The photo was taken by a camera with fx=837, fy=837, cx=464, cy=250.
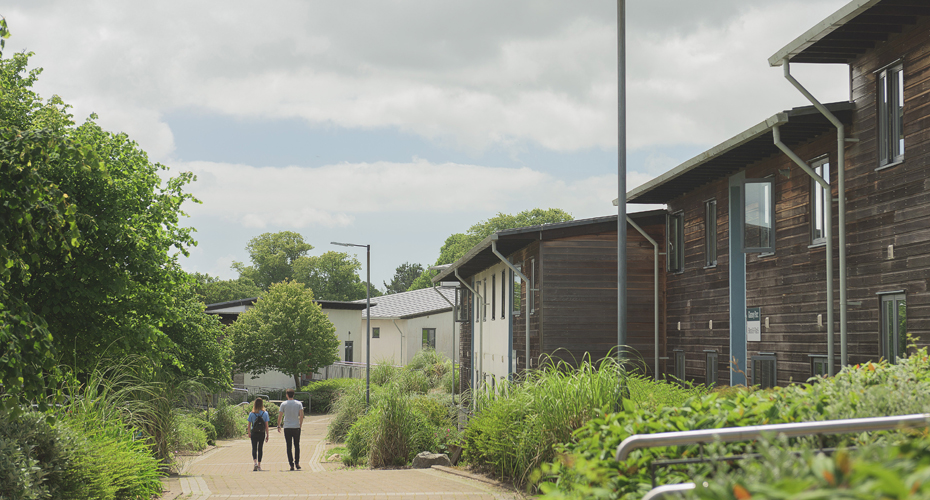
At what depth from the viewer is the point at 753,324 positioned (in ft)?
50.8

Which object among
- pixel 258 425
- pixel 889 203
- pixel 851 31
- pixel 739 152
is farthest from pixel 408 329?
pixel 851 31

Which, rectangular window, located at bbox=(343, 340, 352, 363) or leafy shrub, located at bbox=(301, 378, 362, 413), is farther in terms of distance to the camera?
rectangular window, located at bbox=(343, 340, 352, 363)

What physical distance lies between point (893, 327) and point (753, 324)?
4.28 m

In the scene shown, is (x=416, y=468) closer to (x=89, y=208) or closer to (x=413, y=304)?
(x=89, y=208)

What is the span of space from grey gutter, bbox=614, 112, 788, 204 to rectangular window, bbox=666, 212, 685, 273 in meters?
1.11

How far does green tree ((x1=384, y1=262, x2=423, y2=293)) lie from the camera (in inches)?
4471

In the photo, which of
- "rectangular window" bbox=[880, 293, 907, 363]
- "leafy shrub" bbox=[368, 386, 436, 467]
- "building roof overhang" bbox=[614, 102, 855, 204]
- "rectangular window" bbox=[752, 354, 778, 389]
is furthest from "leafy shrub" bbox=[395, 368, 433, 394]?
"rectangular window" bbox=[880, 293, 907, 363]

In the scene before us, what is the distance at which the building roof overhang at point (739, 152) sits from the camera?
40.6 ft

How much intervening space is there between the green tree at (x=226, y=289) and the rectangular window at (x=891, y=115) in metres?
81.4

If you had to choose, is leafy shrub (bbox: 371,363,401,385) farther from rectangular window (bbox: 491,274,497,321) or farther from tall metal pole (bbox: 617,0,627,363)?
tall metal pole (bbox: 617,0,627,363)

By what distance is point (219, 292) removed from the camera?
291 ft

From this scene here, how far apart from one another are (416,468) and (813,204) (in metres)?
8.58

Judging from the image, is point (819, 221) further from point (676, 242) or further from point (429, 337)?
point (429, 337)

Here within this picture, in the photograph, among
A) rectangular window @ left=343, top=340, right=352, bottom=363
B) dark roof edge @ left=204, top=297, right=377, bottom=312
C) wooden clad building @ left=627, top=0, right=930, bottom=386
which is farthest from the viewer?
rectangular window @ left=343, top=340, right=352, bottom=363
